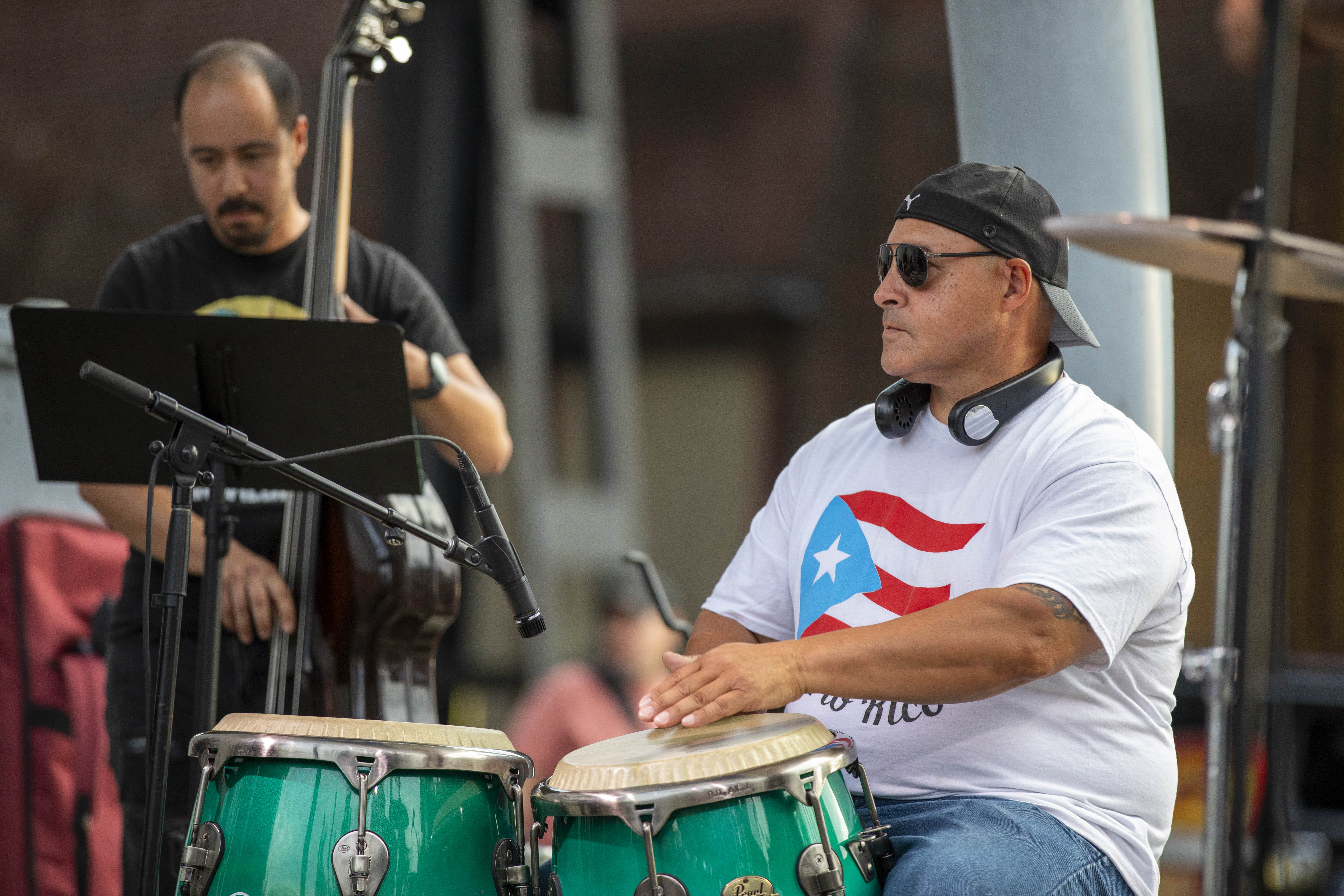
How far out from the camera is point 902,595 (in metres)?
2.25

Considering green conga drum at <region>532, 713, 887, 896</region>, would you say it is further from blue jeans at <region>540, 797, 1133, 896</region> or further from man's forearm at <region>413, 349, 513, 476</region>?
man's forearm at <region>413, 349, 513, 476</region>

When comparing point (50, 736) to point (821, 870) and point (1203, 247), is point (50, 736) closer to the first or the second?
point (821, 870)

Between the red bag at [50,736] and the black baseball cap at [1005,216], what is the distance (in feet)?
7.75

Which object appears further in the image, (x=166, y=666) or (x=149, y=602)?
(x=149, y=602)

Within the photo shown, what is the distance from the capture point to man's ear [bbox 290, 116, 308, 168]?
10.1ft

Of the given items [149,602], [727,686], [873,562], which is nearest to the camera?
[727,686]

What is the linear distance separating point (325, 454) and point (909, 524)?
94cm

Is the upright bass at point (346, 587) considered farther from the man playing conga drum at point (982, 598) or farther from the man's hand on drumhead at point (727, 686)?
the man's hand on drumhead at point (727, 686)

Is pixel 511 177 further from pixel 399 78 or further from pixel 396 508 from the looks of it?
pixel 396 508

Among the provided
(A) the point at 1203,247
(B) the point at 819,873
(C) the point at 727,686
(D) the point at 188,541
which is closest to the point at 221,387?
(D) the point at 188,541

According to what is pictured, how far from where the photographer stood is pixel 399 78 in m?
8.01

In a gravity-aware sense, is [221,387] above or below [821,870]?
above

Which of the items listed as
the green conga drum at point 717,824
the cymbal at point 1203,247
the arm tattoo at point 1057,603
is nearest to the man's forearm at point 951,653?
the arm tattoo at point 1057,603

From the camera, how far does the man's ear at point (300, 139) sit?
3.08 meters
